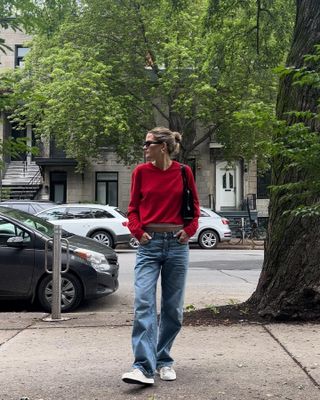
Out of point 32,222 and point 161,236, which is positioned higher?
point 161,236

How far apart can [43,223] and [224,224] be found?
11364 millimetres

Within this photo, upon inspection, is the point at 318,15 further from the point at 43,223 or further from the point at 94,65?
the point at 94,65

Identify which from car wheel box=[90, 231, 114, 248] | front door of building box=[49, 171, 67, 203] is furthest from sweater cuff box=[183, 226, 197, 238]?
front door of building box=[49, 171, 67, 203]

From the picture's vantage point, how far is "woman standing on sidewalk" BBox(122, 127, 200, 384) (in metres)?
3.83

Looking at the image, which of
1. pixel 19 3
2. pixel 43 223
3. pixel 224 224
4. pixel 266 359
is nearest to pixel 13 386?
pixel 266 359

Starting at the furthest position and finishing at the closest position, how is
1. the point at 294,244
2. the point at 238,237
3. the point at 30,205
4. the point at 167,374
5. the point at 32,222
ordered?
the point at 238,237, the point at 30,205, the point at 32,222, the point at 294,244, the point at 167,374

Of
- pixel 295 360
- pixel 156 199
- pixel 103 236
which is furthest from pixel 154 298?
pixel 103 236

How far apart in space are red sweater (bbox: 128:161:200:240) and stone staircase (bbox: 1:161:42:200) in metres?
23.8

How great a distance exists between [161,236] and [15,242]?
13.6 ft

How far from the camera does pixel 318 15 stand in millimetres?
5984

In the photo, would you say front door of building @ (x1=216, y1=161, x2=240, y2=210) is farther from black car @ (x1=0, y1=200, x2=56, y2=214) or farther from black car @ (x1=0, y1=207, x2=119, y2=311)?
black car @ (x1=0, y1=207, x2=119, y2=311)

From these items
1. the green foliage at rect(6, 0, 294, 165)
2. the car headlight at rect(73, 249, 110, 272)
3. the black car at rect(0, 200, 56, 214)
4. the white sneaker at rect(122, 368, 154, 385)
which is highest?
the green foliage at rect(6, 0, 294, 165)

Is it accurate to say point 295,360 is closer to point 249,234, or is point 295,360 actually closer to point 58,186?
point 249,234

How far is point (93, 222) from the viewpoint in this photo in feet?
57.1
